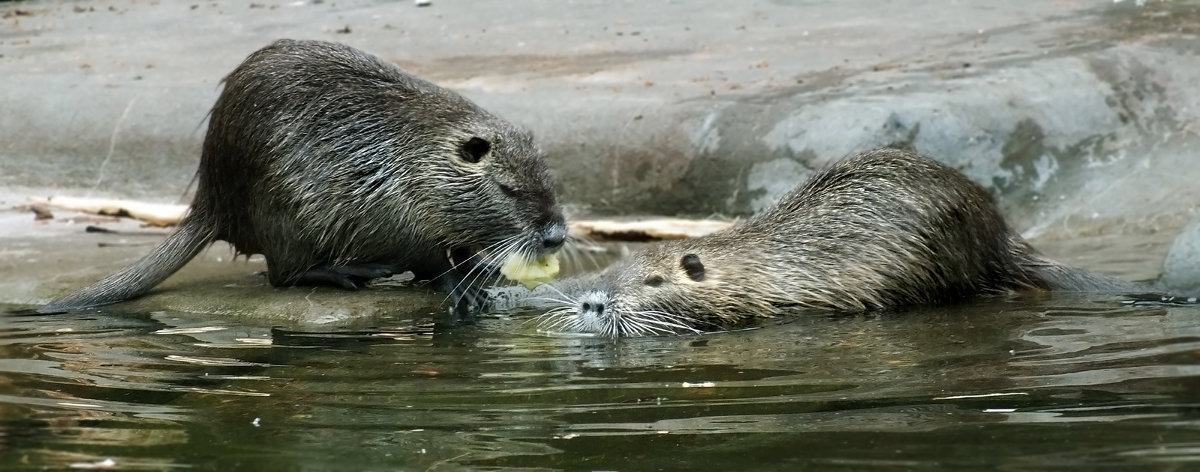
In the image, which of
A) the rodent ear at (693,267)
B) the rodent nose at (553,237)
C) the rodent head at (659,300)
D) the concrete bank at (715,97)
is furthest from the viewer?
the concrete bank at (715,97)

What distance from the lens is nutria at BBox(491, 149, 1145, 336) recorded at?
5.95m

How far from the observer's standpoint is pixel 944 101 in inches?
307

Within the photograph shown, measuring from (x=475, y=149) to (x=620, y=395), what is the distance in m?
2.41

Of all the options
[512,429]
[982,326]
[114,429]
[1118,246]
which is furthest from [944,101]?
[114,429]

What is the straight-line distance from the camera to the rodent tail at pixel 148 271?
6070 mm

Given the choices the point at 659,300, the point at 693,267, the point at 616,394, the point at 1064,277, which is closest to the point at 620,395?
the point at 616,394

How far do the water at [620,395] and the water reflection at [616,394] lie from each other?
0.01m

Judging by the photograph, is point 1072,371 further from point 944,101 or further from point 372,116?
point 944,101

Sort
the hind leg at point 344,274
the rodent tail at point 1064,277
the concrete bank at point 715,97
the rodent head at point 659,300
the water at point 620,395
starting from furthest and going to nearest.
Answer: the concrete bank at point 715,97 → the hind leg at point 344,274 → the rodent head at point 659,300 → the rodent tail at point 1064,277 → the water at point 620,395

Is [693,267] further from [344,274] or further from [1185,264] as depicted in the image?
[1185,264]

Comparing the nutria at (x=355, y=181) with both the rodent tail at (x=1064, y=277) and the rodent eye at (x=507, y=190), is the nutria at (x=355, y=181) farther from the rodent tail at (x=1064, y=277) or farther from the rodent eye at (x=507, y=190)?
the rodent tail at (x=1064, y=277)

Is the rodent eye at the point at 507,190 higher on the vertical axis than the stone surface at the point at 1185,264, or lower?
higher

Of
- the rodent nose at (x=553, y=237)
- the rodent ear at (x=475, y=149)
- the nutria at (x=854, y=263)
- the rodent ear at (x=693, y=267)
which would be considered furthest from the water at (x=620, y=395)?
the rodent ear at (x=475, y=149)

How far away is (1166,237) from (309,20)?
7.77 meters
